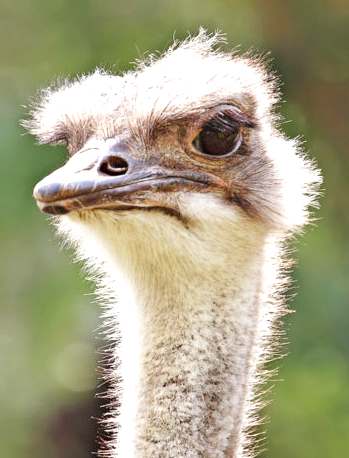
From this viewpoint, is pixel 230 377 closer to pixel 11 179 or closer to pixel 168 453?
pixel 168 453

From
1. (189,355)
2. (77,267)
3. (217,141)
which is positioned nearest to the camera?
(189,355)

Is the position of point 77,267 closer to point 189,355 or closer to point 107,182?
point 189,355

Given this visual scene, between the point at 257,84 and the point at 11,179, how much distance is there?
3.72 m

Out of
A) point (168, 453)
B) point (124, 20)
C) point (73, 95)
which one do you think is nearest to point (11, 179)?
point (124, 20)

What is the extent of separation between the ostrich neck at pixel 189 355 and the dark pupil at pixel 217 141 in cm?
23

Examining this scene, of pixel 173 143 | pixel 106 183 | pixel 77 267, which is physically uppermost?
pixel 77 267

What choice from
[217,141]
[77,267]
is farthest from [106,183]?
[77,267]

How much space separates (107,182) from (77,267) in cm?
405

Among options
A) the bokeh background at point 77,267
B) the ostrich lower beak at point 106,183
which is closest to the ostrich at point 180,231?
the ostrich lower beak at point 106,183

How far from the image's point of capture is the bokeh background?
7273 millimetres

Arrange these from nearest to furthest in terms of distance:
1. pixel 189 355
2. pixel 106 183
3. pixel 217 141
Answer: pixel 106 183
pixel 189 355
pixel 217 141

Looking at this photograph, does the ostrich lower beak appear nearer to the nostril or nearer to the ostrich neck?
the nostril

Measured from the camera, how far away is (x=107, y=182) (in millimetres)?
3367

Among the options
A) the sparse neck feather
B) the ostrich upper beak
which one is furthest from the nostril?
the sparse neck feather
